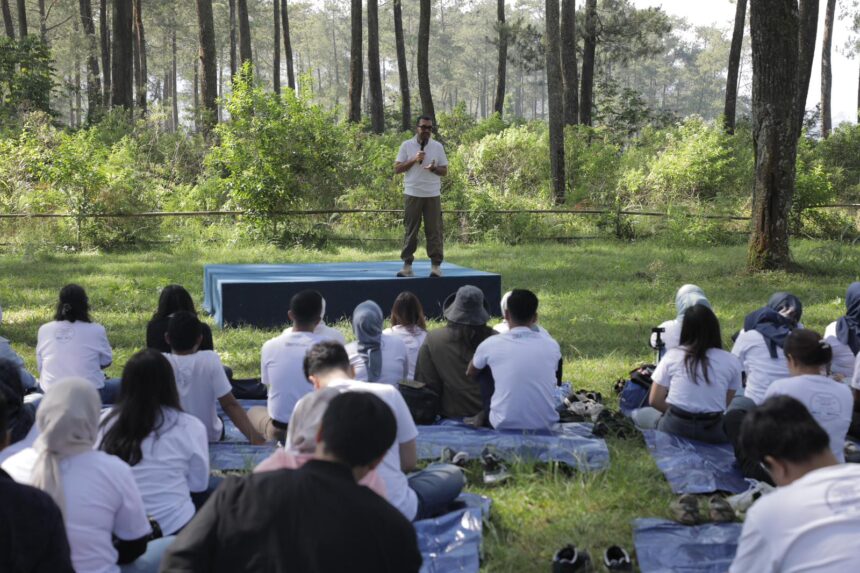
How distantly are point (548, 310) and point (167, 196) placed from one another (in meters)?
10.5

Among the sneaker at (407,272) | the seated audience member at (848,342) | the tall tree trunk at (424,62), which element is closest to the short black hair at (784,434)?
the seated audience member at (848,342)

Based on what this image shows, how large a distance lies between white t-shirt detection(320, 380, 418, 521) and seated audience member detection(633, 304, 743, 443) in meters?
2.22

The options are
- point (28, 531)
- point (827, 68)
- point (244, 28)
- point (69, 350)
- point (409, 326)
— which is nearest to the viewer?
point (28, 531)

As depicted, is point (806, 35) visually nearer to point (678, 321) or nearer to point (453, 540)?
point (678, 321)

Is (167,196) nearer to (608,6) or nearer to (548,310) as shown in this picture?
(548,310)

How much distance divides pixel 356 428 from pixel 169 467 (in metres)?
1.66

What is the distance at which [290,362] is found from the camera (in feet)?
18.2

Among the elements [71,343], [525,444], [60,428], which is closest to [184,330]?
[71,343]

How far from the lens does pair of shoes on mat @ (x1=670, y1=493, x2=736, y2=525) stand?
459 centimetres

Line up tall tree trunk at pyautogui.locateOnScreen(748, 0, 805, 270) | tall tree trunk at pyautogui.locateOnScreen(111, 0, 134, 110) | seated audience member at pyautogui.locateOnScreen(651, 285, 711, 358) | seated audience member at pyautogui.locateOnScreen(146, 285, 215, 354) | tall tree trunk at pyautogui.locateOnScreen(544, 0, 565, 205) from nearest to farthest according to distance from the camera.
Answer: seated audience member at pyautogui.locateOnScreen(146, 285, 215, 354)
seated audience member at pyautogui.locateOnScreen(651, 285, 711, 358)
tall tree trunk at pyautogui.locateOnScreen(748, 0, 805, 270)
tall tree trunk at pyautogui.locateOnScreen(544, 0, 565, 205)
tall tree trunk at pyautogui.locateOnScreen(111, 0, 134, 110)

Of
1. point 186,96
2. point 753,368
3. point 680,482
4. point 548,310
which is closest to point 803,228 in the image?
point 548,310

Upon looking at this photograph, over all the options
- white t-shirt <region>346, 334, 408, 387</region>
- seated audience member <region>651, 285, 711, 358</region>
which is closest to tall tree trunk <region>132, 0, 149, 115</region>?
white t-shirt <region>346, 334, 408, 387</region>

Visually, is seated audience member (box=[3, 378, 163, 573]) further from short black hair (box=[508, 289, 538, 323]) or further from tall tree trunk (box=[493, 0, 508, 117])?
tall tree trunk (box=[493, 0, 508, 117])

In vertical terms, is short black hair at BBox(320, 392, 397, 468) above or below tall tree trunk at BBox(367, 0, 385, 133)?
below
